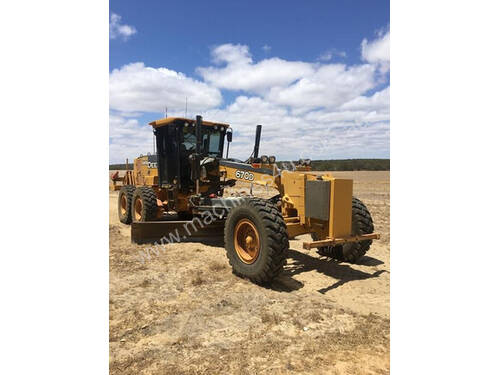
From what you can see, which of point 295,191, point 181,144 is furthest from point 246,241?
point 181,144

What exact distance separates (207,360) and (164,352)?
43cm

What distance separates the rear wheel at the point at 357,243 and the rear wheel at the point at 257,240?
150 centimetres

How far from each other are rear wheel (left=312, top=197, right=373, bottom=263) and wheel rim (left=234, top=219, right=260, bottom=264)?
67.3 inches

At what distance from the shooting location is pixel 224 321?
144 inches

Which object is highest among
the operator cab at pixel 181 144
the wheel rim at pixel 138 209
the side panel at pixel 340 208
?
the operator cab at pixel 181 144

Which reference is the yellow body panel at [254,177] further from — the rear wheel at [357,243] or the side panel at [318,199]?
the rear wheel at [357,243]

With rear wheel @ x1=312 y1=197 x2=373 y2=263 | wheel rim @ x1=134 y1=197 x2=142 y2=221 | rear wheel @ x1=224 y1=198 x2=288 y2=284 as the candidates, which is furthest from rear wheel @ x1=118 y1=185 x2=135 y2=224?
rear wheel @ x1=312 y1=197 x2=373 y2=263

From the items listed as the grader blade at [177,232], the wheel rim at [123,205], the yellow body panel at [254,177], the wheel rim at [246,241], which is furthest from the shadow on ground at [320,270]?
the wheel rim at [123,205]

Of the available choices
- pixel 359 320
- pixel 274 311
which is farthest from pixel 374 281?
pixel 274 311

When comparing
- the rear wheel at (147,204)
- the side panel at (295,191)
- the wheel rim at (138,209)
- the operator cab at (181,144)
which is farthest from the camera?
the wheel rim at (138,209)

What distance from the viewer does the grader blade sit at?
741 centimetres

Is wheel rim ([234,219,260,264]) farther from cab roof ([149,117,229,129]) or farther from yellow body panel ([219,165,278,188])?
cab roof ([149,117,229,129])

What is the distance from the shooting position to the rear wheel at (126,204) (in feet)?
33.2

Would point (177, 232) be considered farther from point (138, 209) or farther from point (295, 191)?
point (295, 191)
